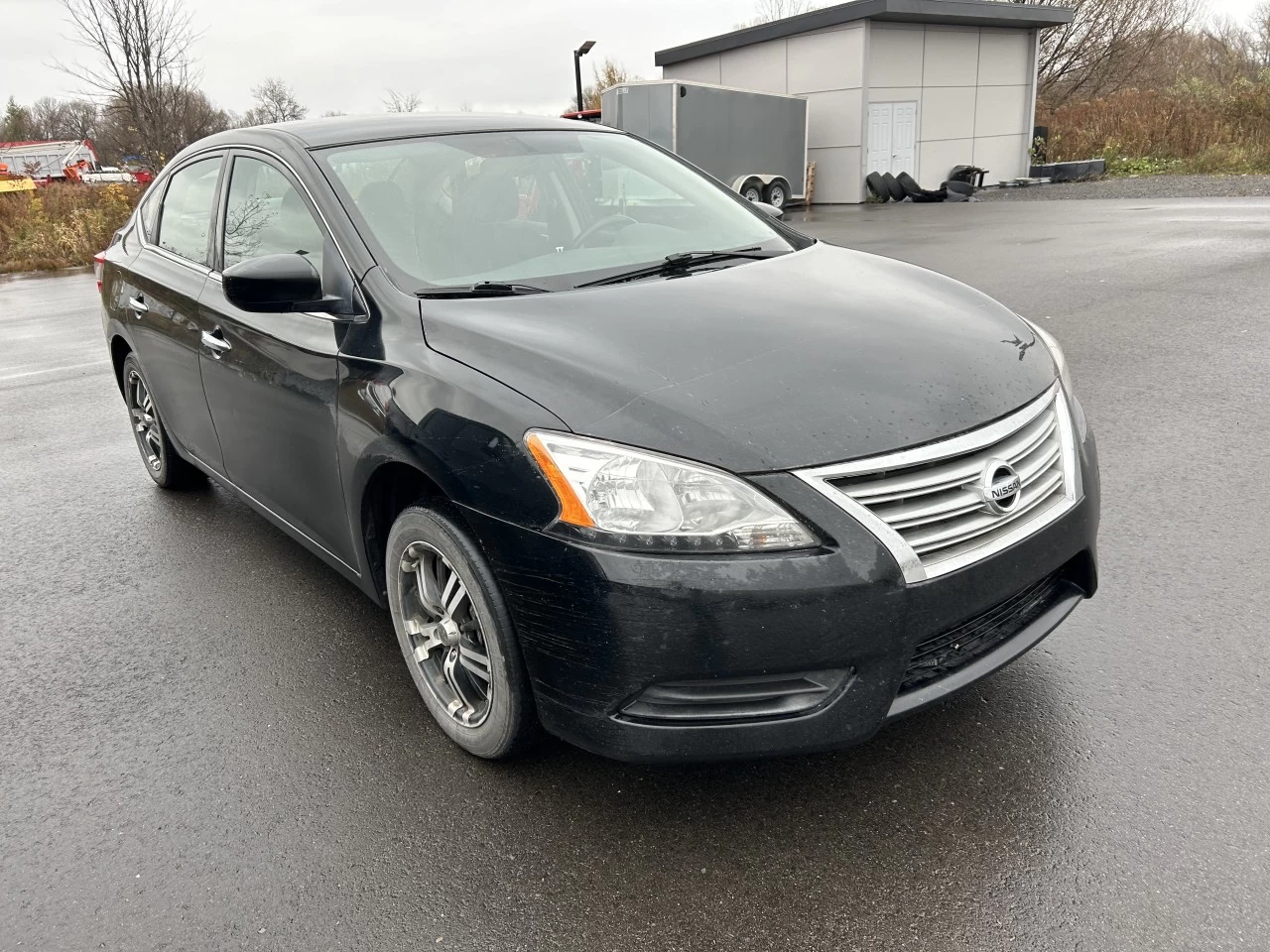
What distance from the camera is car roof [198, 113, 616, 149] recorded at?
3521mm

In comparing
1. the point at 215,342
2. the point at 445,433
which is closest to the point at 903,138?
the point at 215,342

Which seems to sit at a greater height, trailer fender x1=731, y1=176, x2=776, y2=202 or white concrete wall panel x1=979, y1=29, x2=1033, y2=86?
white concrete wall panel x1=979, y1=29, x2=1033, y2=86

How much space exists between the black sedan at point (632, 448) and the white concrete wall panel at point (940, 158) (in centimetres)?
2356

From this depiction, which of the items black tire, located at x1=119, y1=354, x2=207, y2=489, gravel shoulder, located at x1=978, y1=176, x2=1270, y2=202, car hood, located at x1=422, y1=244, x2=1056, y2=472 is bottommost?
black tire, located at x1=119, y1=354, x2=207, y2=489

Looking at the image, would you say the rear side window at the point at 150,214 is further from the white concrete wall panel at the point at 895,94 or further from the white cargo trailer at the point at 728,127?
the white concrete wall panel at the point at 895,94

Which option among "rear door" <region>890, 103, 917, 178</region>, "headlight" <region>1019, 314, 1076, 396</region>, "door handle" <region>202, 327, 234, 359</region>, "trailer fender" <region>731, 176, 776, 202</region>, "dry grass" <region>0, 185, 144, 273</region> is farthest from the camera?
"rear door" <region>890, 103, 917, 178</region>

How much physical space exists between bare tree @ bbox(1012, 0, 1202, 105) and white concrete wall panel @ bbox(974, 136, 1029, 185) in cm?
1122

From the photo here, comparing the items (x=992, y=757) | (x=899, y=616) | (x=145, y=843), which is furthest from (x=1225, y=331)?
(x=145, y=843)

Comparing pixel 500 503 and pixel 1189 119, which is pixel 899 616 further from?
pixel 1189 119

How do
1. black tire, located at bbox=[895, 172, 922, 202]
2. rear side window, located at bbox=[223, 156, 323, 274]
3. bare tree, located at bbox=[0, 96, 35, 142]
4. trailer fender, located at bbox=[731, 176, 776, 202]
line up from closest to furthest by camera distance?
1. rear side window, located at bbox=[223, 156, 323, 274]
2. trailer fender, located at bbox=[731, 176, 776, 202]
3. black tire, located at bbox=[895, 172, 922, 202]
4. bare tree, located at bbox=[0, 96, 35, 142]

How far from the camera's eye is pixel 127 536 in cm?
463

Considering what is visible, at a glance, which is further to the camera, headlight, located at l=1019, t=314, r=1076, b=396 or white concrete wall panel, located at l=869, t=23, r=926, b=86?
white concrete wall panel, located at l=869, t=23, r=926, b=86

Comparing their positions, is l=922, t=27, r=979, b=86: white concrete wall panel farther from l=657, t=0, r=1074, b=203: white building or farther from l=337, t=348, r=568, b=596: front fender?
l=337, t=348, r=568, b=596: front fender

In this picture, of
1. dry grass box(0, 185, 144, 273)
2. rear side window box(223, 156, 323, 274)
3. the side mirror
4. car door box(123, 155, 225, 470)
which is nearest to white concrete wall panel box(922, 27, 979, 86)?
dry grass box(0, 185, 144, 273)
